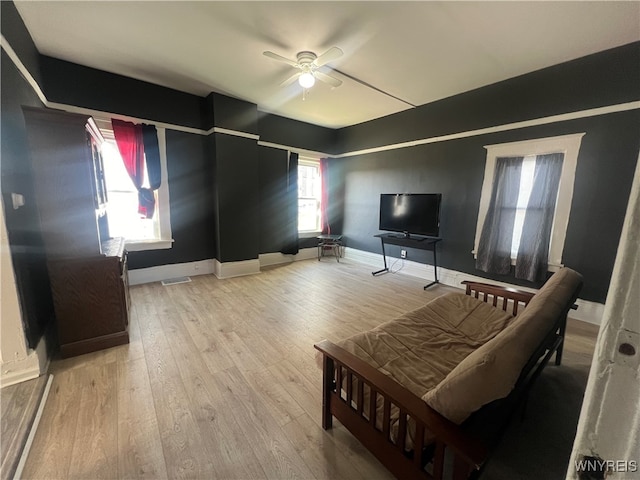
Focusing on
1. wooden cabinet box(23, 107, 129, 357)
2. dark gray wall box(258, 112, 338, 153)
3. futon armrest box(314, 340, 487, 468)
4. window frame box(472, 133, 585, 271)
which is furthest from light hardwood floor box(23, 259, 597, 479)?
dark gray wall box(258, 112, 338, 153)

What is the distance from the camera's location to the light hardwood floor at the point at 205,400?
1.37m

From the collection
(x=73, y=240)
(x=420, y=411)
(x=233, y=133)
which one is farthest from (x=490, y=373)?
(x=233, y=133)

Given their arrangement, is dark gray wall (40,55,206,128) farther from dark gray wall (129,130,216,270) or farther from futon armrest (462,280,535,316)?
futon armrest (462,280,535,316)

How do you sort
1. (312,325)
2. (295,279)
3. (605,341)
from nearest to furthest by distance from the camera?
(605,341)
(312,325)
(295,279)

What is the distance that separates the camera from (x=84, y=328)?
7.27ft

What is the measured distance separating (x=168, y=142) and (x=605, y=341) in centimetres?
470

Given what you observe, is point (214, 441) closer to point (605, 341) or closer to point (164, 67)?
point (605, 341)

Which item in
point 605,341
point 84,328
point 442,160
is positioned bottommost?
point 84,328

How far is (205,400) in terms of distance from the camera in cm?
179

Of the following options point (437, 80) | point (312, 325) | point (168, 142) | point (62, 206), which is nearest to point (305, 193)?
point (168, 142)

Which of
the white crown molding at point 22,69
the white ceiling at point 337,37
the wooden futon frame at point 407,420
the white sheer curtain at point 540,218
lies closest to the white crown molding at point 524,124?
the white sheer curtain at point 540,218

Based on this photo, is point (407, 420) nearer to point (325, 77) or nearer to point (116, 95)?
point (325, 77)

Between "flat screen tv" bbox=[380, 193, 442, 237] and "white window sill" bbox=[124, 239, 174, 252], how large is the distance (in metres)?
3.57

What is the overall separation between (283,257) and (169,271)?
2078 mm
